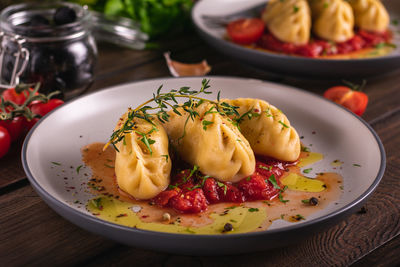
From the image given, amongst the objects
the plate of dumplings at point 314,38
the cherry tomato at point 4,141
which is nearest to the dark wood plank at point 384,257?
the plate of dumplings at point 314,38

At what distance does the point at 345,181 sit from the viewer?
2287 millimetres

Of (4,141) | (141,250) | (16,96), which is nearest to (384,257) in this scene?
(141,250)

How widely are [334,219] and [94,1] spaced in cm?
305

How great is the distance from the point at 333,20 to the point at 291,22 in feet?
1.06

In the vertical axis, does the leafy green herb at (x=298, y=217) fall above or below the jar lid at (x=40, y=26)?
below

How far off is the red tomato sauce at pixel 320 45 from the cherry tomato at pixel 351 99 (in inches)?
23.5

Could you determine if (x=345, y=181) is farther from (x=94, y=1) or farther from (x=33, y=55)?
(x=94, y=1)

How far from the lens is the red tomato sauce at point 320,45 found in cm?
373

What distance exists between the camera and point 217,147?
222 cm

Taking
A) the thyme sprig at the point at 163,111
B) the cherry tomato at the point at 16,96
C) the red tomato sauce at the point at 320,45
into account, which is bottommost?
the red tomato sauce at the point at 320,45

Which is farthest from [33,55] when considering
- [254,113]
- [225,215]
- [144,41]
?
[225,215]

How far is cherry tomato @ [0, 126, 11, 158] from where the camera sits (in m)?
2.53

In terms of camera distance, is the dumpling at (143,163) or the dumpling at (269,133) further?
the dumpling at (269,133)

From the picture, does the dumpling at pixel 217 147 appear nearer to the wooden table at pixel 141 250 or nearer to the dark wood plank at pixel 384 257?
the wooden table at pixel 141 250
